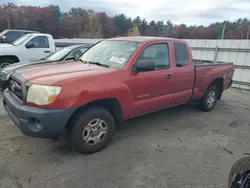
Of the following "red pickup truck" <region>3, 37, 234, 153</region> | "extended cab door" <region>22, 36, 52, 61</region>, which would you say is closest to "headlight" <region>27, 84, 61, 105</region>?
"red pickup truck" <region>3, 37, 234, 153</region>

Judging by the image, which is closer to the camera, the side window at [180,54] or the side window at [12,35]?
the side window at [180,54]

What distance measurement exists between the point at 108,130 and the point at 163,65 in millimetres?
1656

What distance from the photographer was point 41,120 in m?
2.76

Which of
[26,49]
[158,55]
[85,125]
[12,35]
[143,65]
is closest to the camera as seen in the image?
[85,125]

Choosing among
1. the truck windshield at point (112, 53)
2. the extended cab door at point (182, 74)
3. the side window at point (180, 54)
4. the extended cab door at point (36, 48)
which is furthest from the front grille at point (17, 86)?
the extended cab door at point (36, 48)

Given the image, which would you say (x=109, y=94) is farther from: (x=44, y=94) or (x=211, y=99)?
(x=211, y=99)

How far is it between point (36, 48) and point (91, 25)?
4398cm

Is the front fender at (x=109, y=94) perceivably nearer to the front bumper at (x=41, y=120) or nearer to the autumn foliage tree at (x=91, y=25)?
the front bumper at (x=41, y=120)

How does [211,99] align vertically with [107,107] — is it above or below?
below

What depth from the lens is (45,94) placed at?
2779 mm

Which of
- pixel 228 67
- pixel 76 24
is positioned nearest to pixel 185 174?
pixel 228 67

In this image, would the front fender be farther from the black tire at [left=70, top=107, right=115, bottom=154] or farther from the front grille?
the front grille

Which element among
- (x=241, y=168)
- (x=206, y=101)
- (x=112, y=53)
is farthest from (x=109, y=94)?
(x=206, y=101)

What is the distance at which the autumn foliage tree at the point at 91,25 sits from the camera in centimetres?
5031
